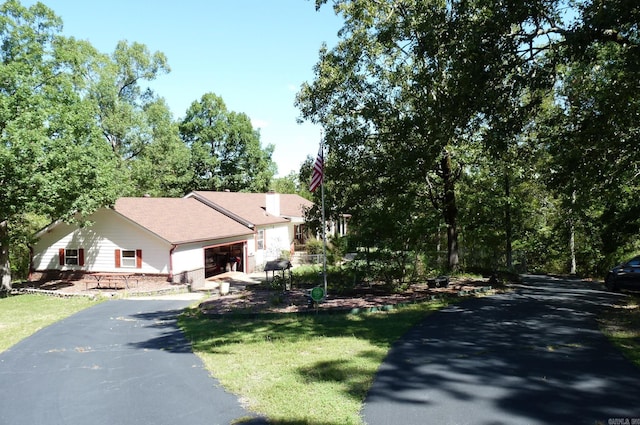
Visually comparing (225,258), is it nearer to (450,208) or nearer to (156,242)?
(156,242)

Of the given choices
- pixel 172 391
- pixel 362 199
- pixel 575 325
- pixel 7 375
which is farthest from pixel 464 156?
pixel 7 375

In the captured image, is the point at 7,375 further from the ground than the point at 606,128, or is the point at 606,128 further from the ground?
the point at 606,128

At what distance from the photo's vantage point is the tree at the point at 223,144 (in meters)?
50.4

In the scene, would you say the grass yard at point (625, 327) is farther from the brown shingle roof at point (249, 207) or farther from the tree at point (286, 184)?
the tree at point (286, 184)

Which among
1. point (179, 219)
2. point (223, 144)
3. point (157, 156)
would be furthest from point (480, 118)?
point (223, 144)

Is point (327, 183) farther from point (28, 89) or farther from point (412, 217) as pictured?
point (28, 89)

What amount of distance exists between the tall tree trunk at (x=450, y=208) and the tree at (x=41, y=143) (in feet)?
56.7

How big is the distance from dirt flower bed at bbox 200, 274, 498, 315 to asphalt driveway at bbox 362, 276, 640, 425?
3349 mm

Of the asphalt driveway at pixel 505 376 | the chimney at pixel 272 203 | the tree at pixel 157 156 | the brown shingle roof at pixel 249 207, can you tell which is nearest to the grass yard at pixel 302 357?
the asphalt driveway at pixel 505 376

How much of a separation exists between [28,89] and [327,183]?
50.2ft

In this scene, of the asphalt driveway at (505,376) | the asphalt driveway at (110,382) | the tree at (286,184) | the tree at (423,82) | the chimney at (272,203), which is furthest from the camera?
the tree at (286,184)

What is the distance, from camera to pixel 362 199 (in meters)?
19.0

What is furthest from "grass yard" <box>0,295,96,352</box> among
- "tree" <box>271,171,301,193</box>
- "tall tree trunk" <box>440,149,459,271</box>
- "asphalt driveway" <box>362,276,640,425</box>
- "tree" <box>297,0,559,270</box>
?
"tree" <box>271,171,301,193</box>

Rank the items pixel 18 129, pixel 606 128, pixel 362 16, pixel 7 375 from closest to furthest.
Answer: pixel 7 375 < pixel 606 128 < pixel 362 16 < pixel 18 129
